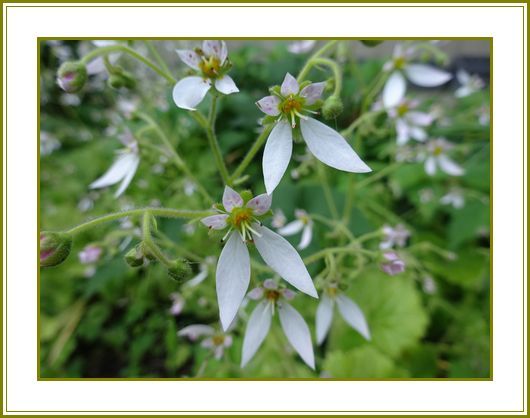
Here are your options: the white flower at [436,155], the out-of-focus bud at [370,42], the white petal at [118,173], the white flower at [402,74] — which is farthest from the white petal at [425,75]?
the white petal at [118,173]

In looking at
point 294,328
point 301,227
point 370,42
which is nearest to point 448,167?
point 301,227

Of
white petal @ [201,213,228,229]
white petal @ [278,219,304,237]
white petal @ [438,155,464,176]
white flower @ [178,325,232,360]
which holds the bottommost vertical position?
white flower @ [178,325,232,360]

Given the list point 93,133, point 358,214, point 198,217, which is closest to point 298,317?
point 198,217

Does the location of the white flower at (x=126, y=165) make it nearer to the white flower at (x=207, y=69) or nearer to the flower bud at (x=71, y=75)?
the flower bud at (x=71, y=75)

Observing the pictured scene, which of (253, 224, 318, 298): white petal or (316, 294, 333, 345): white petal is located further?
(316, 294, 333, 345): white petal

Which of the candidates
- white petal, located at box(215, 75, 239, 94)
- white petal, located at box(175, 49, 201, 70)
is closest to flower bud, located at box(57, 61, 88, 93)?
white petal, located at box(175, 49, 201, 70)

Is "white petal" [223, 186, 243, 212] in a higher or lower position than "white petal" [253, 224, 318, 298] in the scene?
higher

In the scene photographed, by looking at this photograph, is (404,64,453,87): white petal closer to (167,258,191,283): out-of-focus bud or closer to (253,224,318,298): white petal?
(253,224,318,298): white petal
